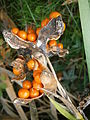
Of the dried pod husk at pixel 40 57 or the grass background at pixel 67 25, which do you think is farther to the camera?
the grass background at pixel 67 25

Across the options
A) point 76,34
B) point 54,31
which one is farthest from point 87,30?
point 76,34

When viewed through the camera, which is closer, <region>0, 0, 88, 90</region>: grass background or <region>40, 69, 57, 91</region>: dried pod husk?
<region>40, 69, 57, 91</region>: dried pod husk

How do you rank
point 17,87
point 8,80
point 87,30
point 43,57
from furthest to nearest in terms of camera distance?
point 17,87 < point 8,80 < point 87,30 < point 43,57

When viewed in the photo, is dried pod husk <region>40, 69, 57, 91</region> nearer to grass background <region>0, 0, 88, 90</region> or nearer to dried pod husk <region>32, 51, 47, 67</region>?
dried pod husk <region>32, 51, 47, 67</region>

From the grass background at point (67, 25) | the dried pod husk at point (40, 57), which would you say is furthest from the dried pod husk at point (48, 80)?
the grass background at point (67, 25)

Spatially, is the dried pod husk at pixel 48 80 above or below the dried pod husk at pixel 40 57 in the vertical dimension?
below

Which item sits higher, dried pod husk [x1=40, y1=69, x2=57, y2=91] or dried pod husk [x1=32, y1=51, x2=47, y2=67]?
dried pod husk [x1=32, y1=51, x2=47, y2=67]

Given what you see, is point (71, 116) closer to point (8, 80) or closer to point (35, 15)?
point (8, 80)

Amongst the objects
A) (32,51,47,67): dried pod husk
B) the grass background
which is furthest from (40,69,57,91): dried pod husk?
the grass background

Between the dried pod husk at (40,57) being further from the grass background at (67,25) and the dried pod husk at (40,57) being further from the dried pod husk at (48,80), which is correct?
the grass background at (67,25)

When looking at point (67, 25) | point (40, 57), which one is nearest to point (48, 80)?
point (40, 57)

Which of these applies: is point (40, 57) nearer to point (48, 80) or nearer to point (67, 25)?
point (48, 80)
